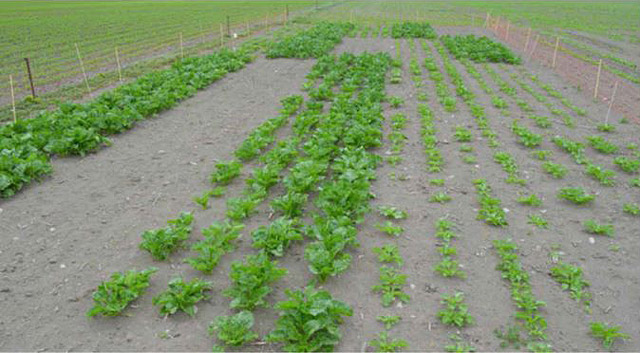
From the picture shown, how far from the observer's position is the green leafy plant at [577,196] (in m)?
7.80

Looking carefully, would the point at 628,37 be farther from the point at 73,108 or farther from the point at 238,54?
the point at 73,108

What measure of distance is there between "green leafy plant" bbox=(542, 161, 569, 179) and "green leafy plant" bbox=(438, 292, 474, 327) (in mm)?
4570

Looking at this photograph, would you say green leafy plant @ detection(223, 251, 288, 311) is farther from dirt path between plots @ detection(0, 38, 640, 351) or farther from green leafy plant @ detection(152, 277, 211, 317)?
green leafy plant @ detection(152, 277, 211, 317)

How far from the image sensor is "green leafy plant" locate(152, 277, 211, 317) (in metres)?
5.21

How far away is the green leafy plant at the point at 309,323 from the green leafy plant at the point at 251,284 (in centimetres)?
34

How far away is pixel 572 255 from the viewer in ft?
21.2

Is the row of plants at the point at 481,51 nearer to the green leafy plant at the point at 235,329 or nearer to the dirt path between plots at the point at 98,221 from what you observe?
the dirt path between plots at the point at 98,221

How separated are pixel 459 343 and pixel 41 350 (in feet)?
13.7

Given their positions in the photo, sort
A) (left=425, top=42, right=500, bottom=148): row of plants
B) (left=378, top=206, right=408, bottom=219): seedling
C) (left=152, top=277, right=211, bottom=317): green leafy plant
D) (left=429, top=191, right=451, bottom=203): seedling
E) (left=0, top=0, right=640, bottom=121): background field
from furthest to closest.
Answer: (left=0, top=0, right=640, bottom=121): background field
(left=425, top=42, right=500, bottom=148): row of plants
(left=429, top=191, right=451, bottom=203): seedling
(left=378, top=206, right=408, bottom=219): seedling
(left=152, top=277, right=211, bottom=317): green leafy plant

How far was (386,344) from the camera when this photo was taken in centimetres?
480

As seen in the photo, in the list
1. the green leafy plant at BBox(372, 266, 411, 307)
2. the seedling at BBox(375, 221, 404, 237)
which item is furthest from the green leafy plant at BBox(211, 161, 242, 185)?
the green leafy plant at BBox(372, 266, 411, 307)

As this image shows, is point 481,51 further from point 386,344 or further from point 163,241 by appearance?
point 386,344

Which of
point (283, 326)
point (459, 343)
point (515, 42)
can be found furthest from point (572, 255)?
point (515, 42)

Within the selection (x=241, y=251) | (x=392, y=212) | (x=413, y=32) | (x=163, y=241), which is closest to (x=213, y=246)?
(x=241, y=251)
